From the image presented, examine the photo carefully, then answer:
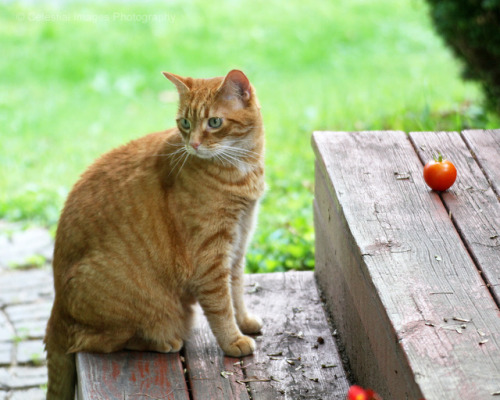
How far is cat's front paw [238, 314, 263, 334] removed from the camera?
9.62 ft

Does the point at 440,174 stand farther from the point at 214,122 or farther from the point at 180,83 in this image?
the point at 180,83

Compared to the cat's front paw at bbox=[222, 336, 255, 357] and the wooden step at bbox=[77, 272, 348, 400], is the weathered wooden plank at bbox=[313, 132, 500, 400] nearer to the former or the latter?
the wooden step at bbox=[77, 272, 348, 400]

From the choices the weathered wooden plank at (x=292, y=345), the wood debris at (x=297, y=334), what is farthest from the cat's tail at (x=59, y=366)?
the wood debris at (x=297, y=334)

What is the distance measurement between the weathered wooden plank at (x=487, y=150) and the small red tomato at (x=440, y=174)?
204 mm

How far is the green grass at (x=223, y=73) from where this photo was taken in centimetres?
564

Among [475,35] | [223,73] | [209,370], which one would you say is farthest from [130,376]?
[223,73]

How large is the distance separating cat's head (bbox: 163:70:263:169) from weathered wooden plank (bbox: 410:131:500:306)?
0.75 metres

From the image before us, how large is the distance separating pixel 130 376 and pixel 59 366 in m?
0.39

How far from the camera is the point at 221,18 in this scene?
9.59m

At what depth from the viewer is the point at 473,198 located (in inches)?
102

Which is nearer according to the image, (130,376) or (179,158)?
(130,376)

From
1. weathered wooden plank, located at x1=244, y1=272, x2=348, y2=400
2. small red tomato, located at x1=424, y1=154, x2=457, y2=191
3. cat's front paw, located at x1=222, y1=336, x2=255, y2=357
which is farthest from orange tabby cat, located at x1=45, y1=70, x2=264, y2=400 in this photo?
small red tomato, located at x1=424, y1=154, x2=457, y2=191

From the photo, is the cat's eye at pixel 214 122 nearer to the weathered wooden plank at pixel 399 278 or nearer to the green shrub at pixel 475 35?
the weathered wooden plank at pixel 399 278

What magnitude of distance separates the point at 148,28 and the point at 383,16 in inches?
128
